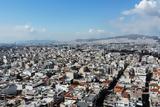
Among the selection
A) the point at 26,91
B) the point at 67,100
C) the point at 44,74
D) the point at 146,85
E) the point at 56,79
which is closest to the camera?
the point at 67,100

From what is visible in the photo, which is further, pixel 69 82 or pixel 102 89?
pixel 69 82

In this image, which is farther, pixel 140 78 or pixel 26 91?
pixel 140 78

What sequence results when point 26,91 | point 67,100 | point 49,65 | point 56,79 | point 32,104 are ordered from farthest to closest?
point 49,65 < point 56,79 < point 26,91 < point 67,100 < point 32,104

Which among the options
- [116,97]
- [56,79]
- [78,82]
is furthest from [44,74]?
[116,97]

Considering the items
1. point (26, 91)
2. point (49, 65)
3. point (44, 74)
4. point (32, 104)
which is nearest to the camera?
point (32, 104)

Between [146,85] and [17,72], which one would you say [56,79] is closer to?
[17,72]

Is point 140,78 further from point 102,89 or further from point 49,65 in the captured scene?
point 49,65

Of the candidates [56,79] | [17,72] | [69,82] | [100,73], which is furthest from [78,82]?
[17,72]

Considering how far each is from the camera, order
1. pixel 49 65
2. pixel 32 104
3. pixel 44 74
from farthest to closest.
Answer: pixel 49 65, pixel 44 74, pixel 32 104
